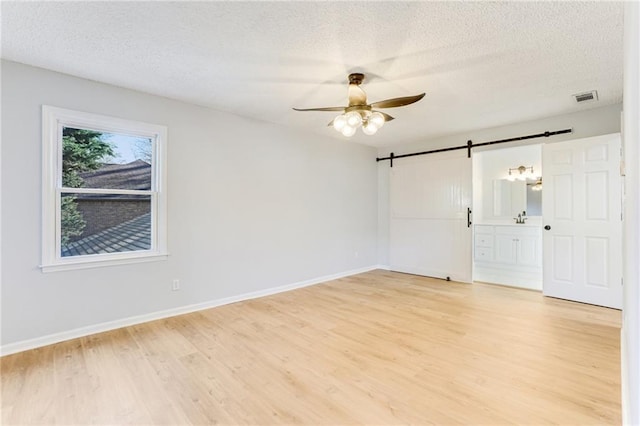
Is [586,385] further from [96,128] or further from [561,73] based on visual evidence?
[96,128]

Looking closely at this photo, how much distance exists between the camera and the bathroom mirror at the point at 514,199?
20.6ft

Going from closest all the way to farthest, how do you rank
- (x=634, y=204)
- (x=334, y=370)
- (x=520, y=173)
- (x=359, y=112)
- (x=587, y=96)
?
(x=634, y=204) < (x=334, y=370) < (x=359, y=112) < (x=587, y=96) < (x=520, y=173)

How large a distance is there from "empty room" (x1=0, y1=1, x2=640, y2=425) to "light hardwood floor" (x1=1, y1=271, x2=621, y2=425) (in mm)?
21

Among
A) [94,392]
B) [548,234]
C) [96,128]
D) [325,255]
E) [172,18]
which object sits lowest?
[94,392]

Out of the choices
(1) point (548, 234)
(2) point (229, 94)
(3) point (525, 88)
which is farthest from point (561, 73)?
(2) point (229, 94)

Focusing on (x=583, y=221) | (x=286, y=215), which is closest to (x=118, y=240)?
(x=286, y=215)

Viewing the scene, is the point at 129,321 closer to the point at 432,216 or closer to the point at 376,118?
the point at 376,118

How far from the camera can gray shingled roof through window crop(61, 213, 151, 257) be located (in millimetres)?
3023

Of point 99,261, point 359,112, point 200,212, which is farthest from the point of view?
point 200,212

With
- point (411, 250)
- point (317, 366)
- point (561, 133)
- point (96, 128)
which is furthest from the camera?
point (411, 250)

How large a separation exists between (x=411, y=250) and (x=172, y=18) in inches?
204

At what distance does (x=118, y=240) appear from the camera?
327cm

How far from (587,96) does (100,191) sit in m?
5.55

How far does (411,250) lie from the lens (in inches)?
232
